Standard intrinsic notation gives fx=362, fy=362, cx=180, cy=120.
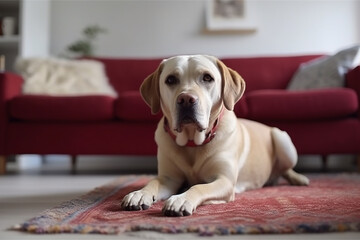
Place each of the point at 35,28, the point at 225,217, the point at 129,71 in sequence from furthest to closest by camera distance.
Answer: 1. the point at 35,28
2. the point at 129,71
3. the point at 225,217

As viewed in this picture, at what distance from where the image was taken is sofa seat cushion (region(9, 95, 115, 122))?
98.8 inches

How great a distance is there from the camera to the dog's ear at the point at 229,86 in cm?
143

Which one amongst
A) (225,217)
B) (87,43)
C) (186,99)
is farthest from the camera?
(87,43)

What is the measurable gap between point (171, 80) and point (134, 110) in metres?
1.15

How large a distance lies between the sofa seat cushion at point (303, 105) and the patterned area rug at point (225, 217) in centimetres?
101

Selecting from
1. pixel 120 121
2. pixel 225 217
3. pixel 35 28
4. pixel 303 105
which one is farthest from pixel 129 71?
pixel 225 217

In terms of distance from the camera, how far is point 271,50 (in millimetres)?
3787

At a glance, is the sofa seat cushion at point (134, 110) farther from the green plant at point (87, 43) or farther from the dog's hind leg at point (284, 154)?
the green plant at point (87, 43)

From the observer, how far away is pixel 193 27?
12.6ft

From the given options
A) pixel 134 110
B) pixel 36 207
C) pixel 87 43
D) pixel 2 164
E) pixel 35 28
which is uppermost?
pixel 35 28

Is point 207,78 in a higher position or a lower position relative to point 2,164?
higher

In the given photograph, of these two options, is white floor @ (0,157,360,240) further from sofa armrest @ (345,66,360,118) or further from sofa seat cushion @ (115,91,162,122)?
sofa armrest @ (345,66,360,118)

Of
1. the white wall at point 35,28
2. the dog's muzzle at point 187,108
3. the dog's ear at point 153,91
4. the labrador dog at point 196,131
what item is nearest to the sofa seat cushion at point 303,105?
the labrador dog at point 196,131

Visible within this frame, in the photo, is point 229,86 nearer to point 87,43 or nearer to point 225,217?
point 225,217
